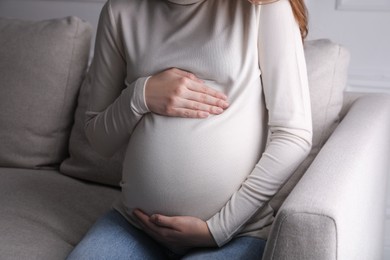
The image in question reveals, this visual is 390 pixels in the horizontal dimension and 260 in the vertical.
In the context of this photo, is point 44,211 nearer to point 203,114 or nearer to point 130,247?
point 130,247

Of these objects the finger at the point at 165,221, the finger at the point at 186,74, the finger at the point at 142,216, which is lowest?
the finger at the point at 142,216

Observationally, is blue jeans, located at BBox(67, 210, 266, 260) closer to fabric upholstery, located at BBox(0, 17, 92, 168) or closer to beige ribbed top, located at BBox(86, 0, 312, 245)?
beige ribbed top, located at BBox(86, 0, 312, 245)

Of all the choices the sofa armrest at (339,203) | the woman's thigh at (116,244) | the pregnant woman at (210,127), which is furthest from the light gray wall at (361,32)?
the woman's thigh at (116,244)

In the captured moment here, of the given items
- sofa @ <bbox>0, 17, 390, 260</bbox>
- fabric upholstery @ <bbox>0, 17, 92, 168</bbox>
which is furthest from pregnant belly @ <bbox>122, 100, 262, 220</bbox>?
fabric upholstery @ <bbox>0, 17, 92, 168</bbox>

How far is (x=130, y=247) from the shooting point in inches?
53.7

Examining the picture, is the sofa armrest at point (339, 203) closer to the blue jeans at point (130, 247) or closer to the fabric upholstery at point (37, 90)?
the blue jeans at point (130, 247)

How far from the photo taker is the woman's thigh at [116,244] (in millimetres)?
1333

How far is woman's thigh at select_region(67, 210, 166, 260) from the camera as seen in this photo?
133 centimetres

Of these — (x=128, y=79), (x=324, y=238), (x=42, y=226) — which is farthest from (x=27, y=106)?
(x=324, y=238)

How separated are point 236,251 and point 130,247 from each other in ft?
0.70

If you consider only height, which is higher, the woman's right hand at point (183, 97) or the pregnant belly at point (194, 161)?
the woman's right hand at point (183, 97)

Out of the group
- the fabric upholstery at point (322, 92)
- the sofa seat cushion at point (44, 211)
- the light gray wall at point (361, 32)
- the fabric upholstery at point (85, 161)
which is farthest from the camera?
the light gray wall at point (361, 32)

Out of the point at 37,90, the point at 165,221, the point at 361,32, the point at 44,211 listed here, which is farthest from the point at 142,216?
the point at 361,32

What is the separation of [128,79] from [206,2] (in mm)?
224
